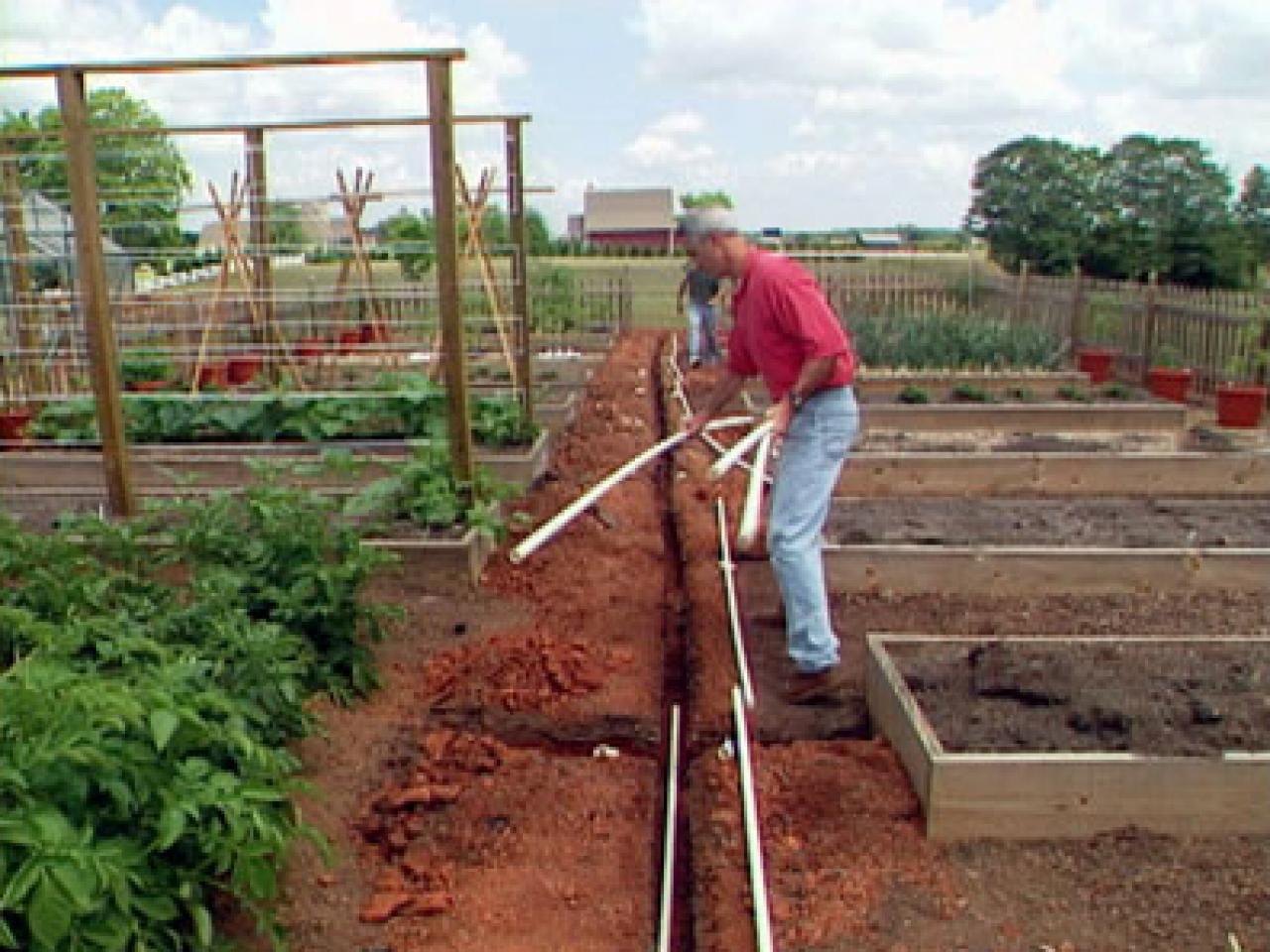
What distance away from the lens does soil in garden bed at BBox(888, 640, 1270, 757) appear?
3.74 meters

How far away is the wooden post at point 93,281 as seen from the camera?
607 cm

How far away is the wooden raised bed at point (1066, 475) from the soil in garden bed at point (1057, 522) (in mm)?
197

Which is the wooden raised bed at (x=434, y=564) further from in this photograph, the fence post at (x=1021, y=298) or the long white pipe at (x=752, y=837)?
the fence post at (x=1021, y=298)

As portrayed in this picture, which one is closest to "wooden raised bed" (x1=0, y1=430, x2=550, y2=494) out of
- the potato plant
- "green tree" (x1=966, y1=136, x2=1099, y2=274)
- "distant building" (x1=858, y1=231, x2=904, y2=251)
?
the potato plant

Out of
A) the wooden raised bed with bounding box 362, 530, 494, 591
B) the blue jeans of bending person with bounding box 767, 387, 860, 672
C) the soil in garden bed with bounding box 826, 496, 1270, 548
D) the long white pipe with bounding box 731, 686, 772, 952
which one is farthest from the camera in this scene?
the soil in garden bed with bounding box 826, 496, 1270, 548

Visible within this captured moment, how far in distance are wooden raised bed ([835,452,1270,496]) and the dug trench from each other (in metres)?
2.30

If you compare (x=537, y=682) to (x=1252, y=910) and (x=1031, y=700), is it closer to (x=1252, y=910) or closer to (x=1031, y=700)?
(x=1031, y=700)

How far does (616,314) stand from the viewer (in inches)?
916

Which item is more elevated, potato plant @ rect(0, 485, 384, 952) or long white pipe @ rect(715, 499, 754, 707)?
potato plant @ rect(0, 485, 384, 952)

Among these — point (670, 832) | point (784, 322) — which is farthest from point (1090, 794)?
point (784, 322)

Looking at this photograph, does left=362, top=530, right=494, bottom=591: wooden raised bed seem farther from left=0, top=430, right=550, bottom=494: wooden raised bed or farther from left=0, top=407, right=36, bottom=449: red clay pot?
left=0, top=407, right=36, bottom=449: red clay pot

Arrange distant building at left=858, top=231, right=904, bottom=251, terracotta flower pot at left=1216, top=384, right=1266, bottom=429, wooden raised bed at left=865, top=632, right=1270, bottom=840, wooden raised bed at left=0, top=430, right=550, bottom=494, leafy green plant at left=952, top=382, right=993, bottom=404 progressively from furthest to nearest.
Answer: distant building at left=858, top=231, right=904, bottom=251 → leafy green plant at left=952, top=382, right=993, bottom=404 → terracotta flower pot at left=1216, top=384, right=1266, bottom=429 → wooden raised bed at left=0, top=430, right=550, bottom=494 → wooden raised bed at left=865, top=632, right=1270, bottom=840

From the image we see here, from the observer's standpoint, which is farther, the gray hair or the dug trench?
the gray hair

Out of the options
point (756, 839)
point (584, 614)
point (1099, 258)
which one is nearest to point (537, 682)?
point (584, 614)
